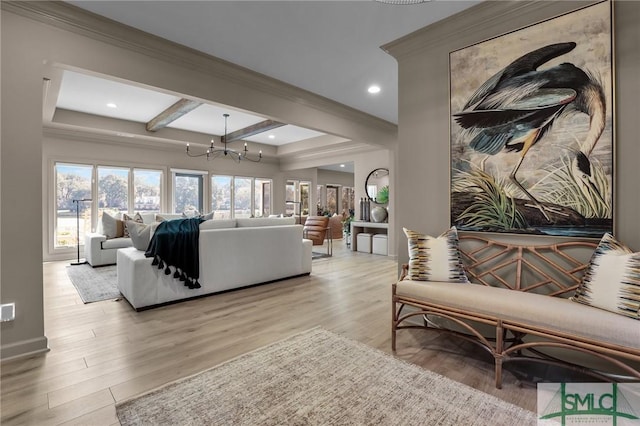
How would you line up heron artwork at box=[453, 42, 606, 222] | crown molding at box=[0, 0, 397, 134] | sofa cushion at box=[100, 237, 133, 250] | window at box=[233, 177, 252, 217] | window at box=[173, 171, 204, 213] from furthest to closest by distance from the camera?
1. window at box=[233, 177, 252, 217]
2. window at box=[173, 171, 204, 213]
3. sofa cushion at box=[100, 237, 133, 250]
4. crown molding at box=[0, 0, 397, 134]
5. heron artwork at box=[453, 42, 606, 222]

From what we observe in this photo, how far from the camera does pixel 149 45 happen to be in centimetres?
285

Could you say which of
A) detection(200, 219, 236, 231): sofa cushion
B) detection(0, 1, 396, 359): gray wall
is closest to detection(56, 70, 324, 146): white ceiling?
detection(0, 1, 396, 359): gray wall

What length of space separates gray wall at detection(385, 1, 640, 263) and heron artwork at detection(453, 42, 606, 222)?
0.14 metres

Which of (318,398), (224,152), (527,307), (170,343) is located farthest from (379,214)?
(318,398)

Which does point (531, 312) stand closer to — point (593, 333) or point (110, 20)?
point (593, 333)

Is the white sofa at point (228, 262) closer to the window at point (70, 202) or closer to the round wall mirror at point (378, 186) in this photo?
the round wall mirror at point (378, 186)

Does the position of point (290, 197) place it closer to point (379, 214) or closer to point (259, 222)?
point (379, 214)

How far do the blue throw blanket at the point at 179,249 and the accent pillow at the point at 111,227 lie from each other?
3.23 metres

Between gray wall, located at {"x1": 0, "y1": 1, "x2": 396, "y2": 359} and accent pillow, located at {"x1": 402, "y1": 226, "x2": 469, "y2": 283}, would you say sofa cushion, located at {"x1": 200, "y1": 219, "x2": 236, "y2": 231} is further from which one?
accent pillow, located at {"x1": 402, "y1": 226, "x2": 469, "y2": 283}

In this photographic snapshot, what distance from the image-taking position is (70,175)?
6.17 meters

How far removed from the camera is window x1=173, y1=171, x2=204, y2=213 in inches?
302

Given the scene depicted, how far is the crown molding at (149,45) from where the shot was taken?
2.30 m

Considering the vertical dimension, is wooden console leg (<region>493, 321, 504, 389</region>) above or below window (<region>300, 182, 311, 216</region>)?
below

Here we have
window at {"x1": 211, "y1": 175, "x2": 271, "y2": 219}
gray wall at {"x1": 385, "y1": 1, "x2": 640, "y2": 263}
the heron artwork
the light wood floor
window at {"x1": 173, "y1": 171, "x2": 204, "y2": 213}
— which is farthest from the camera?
window at {"x1": 211, "y1": 175, "x2": 271, "y2": 219}
